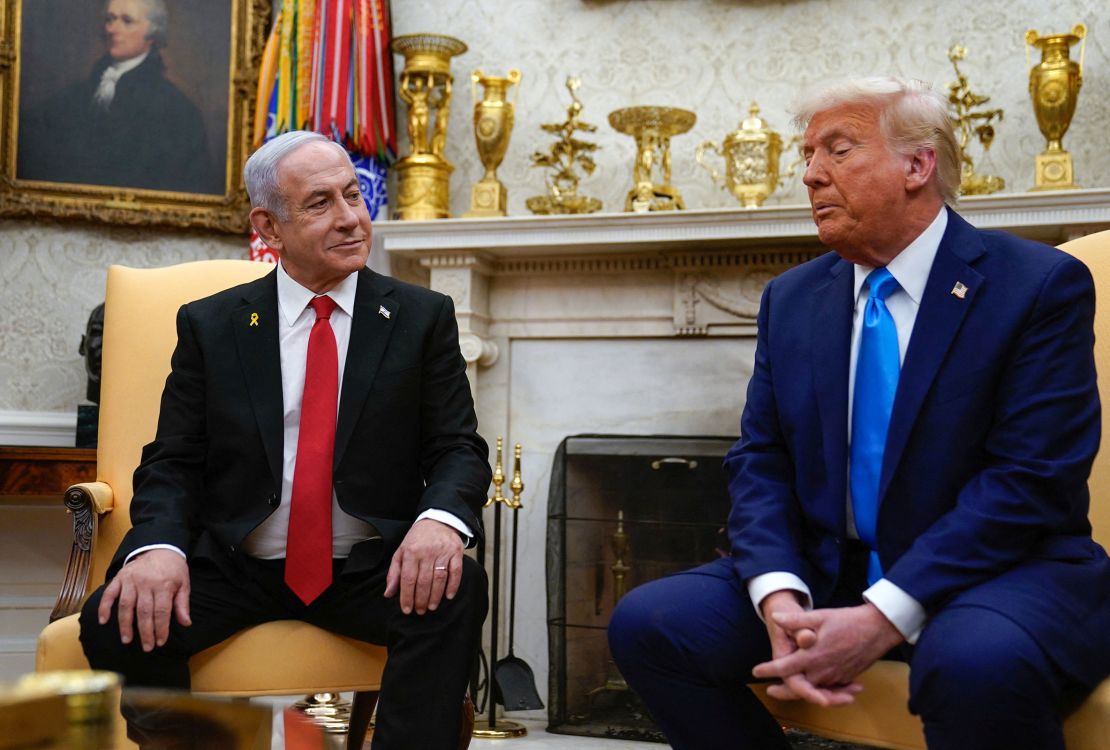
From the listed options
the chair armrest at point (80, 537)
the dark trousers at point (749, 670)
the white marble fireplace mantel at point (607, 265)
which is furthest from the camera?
the white marble fireplace mantel at point (607, 265)

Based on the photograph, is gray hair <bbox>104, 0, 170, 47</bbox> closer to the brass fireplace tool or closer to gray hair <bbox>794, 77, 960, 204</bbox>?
the brass fireplace tool

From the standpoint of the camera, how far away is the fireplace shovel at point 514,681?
3.64 m

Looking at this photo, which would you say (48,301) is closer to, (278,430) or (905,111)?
(278,430)

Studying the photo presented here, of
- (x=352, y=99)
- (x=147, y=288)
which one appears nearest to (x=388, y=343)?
(x=147, y=288)

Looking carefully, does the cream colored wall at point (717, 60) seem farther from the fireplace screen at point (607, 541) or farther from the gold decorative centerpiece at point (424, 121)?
the fireplace screen at point (607, 541)

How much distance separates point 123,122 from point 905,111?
10.5 ft

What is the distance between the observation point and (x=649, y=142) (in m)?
3.85

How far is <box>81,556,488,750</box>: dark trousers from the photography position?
1.99m

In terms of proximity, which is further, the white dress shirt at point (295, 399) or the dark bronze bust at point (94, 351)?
the dark bronze bust at point (94, 351)

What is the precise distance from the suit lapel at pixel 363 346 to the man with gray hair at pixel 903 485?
2.23ft

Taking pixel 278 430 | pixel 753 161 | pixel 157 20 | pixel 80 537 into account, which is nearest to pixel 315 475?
pixel 278 430

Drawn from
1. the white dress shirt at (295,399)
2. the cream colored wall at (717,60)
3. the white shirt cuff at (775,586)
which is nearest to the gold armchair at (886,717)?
the white shirt cuff at (775,586)

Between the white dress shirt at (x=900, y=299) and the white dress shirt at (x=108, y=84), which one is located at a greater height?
the white dress shirt at (x=108, y=84)

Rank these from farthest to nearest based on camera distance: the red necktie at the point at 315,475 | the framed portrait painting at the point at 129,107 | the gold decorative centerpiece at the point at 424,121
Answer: the framed portrait painting at the point at 129,107, the gold decorative centerpiece at the point at 424,121, the red necktie at the point at 315,475
